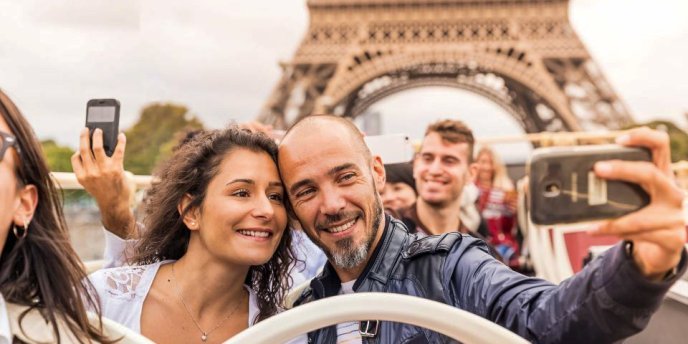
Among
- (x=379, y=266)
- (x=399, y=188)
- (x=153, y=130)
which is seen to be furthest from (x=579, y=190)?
(x=153, y=130)

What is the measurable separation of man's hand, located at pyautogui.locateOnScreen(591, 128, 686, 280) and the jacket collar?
2.57ft

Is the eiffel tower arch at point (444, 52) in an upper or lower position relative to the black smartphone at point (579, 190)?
upper

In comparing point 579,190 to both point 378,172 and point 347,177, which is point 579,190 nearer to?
point 347,177

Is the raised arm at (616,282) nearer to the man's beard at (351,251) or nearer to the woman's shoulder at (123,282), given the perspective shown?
the man's beard at (351,251)

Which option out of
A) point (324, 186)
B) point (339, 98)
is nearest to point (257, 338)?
point (324, 186)

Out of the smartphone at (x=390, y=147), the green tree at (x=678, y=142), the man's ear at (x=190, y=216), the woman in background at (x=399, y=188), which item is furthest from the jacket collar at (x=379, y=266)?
the green tree at (x=678, y=142)

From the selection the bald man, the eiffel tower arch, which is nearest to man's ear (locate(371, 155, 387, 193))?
the bald man

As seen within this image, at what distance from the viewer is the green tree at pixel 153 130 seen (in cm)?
3014

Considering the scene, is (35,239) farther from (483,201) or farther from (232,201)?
(483,201)

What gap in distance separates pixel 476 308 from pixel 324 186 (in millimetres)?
551

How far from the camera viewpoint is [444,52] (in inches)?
885

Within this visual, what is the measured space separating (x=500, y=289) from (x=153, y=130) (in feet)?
109

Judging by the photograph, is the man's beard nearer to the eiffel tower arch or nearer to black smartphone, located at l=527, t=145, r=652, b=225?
black smartphone, located at l=527, t=145, r=652, b=225

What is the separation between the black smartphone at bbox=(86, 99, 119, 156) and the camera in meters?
1.97
